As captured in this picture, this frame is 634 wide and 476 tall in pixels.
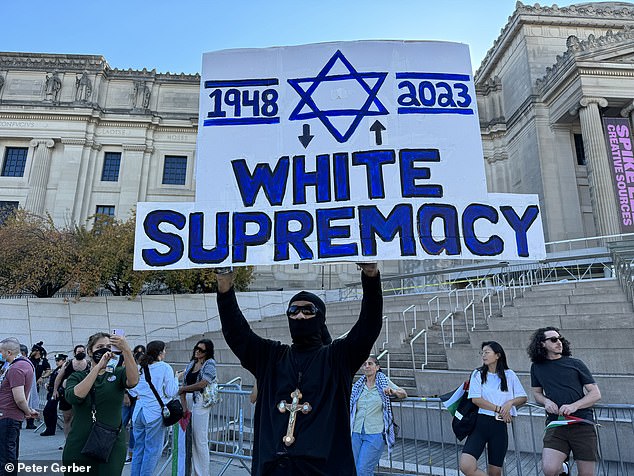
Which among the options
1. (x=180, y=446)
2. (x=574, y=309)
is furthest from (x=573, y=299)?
(x=180, y=446)

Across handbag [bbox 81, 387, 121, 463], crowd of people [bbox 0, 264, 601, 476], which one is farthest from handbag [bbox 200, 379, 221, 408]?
handbag [bbox 81, 387, 121, 463]

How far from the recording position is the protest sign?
3453 millimetres

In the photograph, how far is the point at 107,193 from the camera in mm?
33750

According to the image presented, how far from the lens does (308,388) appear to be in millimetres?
2494

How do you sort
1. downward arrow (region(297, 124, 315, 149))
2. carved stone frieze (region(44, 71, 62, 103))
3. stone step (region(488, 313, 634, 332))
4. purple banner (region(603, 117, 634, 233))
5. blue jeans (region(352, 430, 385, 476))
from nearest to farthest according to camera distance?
1. downward arrow (region(297, 124, 315, 149))
2. blue jeans (region(352, 430, 385, 476))
3. stone step (region(488, 313, 634, 332))
4. purple banner (region(603, 117, 634, 233))
5. carved stone frieze (region(44, 71, 62, 103))

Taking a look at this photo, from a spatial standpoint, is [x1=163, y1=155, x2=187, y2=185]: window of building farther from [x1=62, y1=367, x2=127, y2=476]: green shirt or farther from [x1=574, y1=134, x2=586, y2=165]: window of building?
[x1=62, y1=367, x2=127, y2=476]: green shirt

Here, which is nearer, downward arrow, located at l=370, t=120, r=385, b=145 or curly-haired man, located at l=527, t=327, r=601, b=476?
downward arrow, located at l=370, t=120, r=385, b=145

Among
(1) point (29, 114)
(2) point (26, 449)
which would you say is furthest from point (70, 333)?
(1) point (29, 114)

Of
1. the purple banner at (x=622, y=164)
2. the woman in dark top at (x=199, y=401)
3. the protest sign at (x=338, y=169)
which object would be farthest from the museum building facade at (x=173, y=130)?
the protest sign at (x=338, y=169)

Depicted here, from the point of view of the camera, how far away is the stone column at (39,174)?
32188 mm

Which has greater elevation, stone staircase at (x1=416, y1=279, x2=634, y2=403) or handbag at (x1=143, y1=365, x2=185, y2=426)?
stone staircase at (x1=416, y1=279, x2=634, y2=403)

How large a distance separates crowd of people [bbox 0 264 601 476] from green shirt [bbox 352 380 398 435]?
11mm

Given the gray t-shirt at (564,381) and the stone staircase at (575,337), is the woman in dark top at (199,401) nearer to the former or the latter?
the gray t-shirt at (564,381)

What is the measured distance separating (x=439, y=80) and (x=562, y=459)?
383 centimetres
